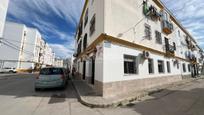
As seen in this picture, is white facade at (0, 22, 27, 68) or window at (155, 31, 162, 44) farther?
white facade at (0, 22, 27, 68)

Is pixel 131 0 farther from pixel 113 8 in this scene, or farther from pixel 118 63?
pixel 118 63

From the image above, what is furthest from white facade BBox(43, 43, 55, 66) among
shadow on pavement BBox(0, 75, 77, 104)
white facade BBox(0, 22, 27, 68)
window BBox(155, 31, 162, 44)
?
window BBox(155, 31, 162, 44)

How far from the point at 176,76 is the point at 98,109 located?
14288 mm

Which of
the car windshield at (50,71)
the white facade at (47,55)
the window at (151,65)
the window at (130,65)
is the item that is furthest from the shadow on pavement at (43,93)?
the white facade at (47,55)

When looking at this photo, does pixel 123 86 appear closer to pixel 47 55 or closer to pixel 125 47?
pixel 125 47

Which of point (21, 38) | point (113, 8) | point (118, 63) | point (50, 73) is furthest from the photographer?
point (21, 38)

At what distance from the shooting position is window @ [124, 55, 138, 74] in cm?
789

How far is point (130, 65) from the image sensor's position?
8.29 meters

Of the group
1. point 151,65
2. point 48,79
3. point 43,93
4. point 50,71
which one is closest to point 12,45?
point 50,71

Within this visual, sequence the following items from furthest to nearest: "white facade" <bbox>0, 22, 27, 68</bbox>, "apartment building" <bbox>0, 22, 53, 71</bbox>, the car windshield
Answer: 1. "apartment building" <bbox>0, 22, 53, 71</bbox>
2. "white facade" <bbox>0, 22, 27, 68</bbox>
3. the car windshield

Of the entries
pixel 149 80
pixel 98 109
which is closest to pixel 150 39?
pixel 149 80

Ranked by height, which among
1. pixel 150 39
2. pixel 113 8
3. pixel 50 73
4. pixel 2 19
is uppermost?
pixel 2 19

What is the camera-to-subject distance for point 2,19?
20578 millimetres

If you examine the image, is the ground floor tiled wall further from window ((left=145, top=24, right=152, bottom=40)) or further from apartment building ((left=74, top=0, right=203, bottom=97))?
window ((left=145, top=24, right=152, bottom=40))
